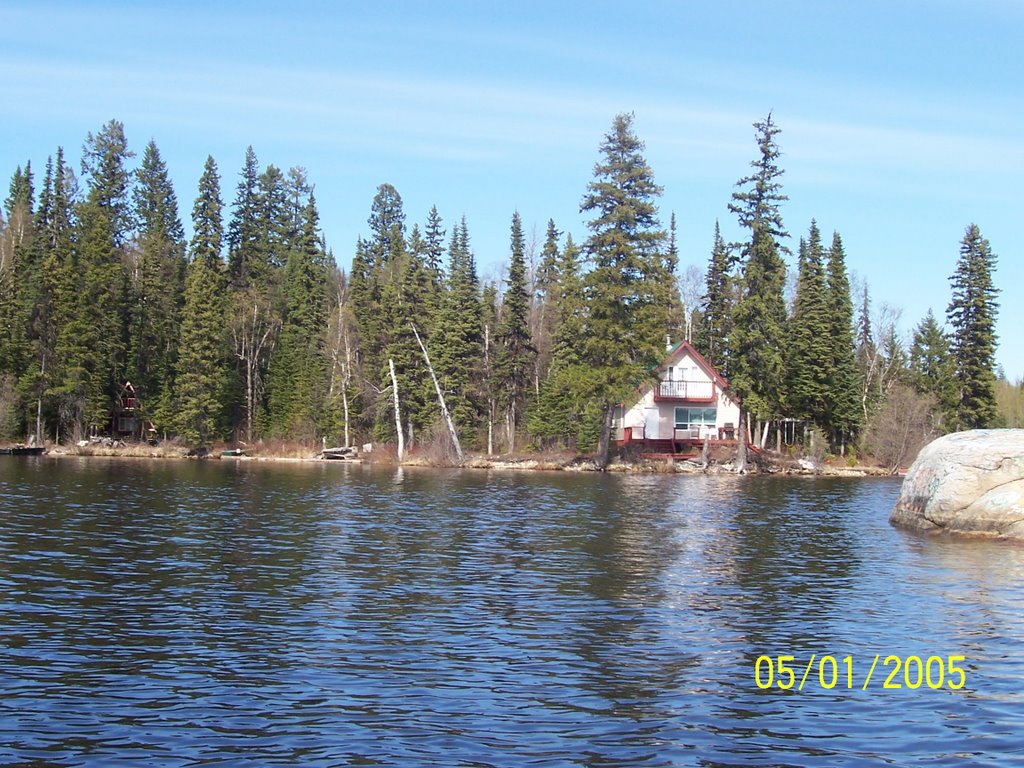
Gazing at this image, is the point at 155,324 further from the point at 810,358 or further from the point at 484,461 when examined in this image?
the point at 810,358

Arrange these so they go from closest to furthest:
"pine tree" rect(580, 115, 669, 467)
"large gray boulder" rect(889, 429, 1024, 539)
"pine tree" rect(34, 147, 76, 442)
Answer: "large gray boulder" rect(889, 429, 1024, 539) < "pine tree" rect(580, 115, 669, 467) < "pine tree" rect(34, 147, 76, 442)

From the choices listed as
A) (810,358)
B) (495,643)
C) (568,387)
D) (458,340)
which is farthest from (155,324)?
(495,643)

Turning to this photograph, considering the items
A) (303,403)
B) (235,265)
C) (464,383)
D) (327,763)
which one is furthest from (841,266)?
(327,763)

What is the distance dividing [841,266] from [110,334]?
59.0m

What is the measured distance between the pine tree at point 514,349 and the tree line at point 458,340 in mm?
185

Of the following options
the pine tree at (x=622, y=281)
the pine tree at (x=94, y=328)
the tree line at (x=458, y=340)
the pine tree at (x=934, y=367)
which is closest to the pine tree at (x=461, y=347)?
the tree line at (x=458, y=340)

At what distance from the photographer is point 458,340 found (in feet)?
234

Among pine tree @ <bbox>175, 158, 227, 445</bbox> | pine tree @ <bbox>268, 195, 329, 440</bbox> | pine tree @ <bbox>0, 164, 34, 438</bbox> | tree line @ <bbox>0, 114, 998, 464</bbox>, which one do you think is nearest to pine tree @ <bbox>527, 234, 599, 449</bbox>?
tree line @ <bbox>0, 114, 998, 464</bbox>

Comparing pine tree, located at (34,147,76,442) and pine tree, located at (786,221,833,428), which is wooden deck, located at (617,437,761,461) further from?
pine tree, located at (34,147,76,442)

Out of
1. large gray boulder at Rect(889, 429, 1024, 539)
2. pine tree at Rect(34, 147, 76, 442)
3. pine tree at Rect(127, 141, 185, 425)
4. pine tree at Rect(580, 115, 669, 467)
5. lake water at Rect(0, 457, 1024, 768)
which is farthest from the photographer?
pine tree at Rect(127, 141, 185, 425)

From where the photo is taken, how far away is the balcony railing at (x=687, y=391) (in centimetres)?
6806

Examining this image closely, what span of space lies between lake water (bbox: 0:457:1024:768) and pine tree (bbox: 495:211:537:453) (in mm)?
45164

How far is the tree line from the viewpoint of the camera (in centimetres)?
6138

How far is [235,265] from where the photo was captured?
309ft
